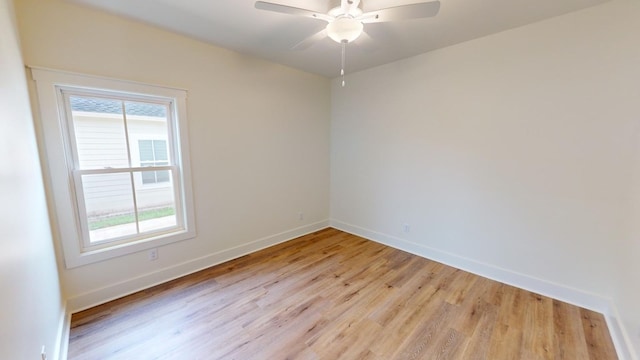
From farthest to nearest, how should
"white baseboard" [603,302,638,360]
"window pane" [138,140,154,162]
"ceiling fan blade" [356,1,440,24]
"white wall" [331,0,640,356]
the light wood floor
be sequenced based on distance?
"window pane" [138,140,154,162] → "white wall" [331,0,640,356] → the light wood floor → "white baseboard" [603,302,638,360] → "ceiling fan blade" [356,1,440,24]

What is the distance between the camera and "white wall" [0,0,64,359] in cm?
95

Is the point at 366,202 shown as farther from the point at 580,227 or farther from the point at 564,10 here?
the point at 564,10

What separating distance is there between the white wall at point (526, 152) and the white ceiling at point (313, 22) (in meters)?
0.24

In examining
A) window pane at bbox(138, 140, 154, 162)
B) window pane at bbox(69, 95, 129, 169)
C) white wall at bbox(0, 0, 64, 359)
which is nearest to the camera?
white wall at bbox(0, 0, 64, 359)

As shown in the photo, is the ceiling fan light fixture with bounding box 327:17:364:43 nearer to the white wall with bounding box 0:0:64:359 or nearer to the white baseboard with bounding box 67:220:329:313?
the white wall with bounding box 0:0:64:359

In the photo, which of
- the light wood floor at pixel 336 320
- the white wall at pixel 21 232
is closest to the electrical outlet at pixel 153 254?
the light wood floor at pixel 336 320

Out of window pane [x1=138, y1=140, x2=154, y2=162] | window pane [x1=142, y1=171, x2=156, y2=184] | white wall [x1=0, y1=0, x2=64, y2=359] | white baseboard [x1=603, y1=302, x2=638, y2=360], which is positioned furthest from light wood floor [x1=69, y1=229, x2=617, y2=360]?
window pane [x1=138, y1=140, x2=154, y2=162]

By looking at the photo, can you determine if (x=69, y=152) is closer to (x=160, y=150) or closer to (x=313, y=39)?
(x=160, y=150)

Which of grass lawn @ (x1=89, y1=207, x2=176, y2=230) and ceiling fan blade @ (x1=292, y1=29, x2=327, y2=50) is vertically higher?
ceiling fan blade @ (x1=292, y1=29, x2=327, y2=50)

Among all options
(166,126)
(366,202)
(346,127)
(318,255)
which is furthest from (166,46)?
(366,202)

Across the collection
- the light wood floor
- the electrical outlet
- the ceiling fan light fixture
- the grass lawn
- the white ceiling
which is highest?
the white ceiling

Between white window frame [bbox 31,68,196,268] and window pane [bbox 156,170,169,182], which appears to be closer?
white window frame [bbox 31,68,196,268]

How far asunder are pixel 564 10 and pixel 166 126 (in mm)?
3692

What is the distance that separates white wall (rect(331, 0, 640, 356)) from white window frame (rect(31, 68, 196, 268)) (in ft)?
8.84
